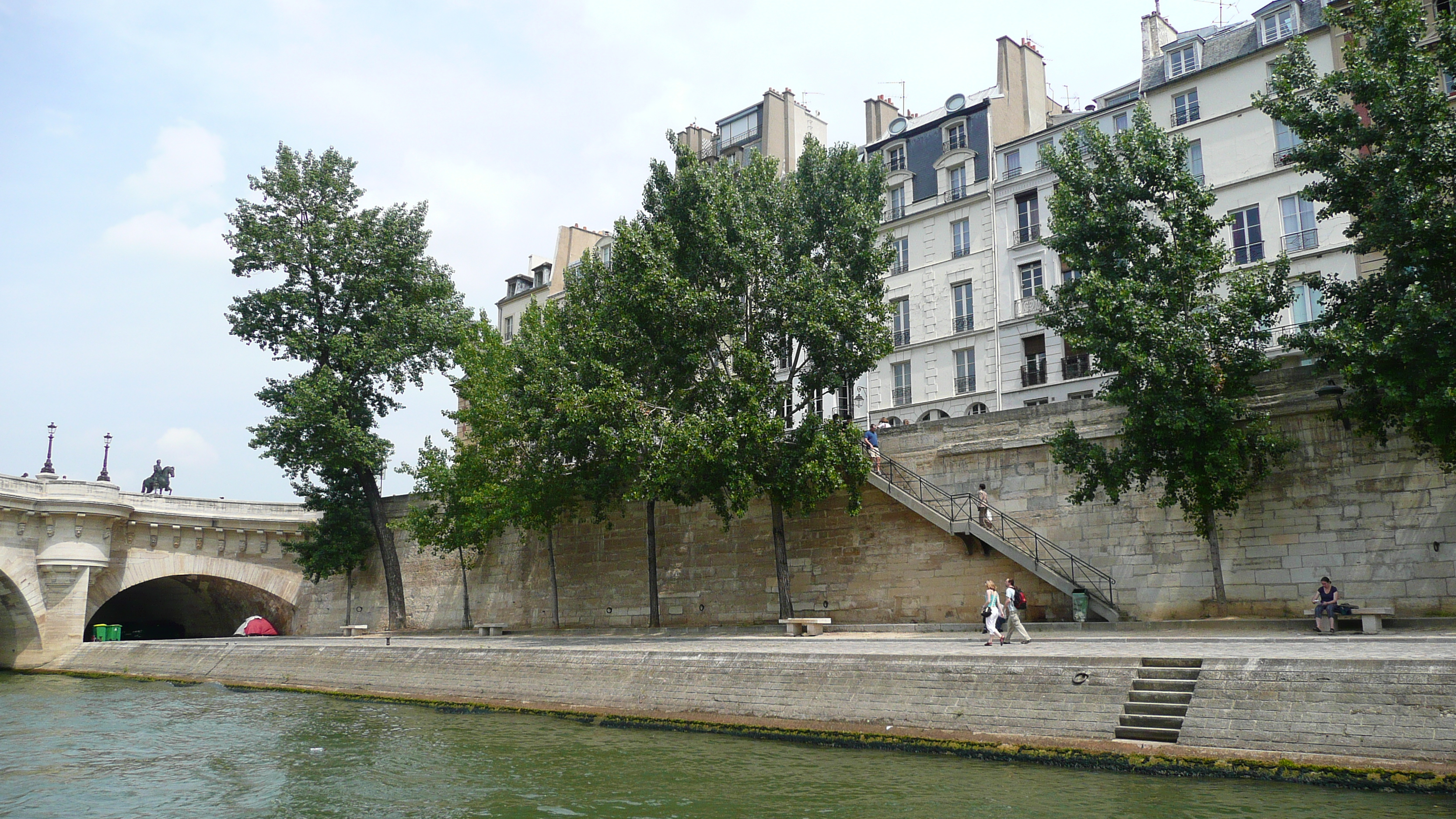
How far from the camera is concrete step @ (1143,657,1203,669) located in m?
12.6

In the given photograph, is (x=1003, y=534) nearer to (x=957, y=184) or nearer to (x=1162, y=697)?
(x=1162, y=697)

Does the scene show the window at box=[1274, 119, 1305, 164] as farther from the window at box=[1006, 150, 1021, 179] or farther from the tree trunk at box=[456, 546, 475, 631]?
the tree trunk at box=[456, 546, 475, 631]

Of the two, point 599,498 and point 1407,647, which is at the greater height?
point 599,498

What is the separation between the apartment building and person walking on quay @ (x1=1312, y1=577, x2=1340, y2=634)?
1614cm

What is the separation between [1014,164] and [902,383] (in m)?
8.45

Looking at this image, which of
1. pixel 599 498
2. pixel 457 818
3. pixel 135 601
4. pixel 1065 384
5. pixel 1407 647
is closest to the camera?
pixel 457 818

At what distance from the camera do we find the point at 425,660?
23266 millimetres

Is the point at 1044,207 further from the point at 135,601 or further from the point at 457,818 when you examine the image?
the point at 135,601

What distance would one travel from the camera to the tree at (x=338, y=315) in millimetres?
32562

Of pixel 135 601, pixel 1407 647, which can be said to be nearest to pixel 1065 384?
pixel 1407 647

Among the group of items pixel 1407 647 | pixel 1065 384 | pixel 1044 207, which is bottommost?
pixel 1407 647

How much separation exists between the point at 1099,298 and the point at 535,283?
3825cm

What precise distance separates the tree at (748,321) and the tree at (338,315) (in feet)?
37.9

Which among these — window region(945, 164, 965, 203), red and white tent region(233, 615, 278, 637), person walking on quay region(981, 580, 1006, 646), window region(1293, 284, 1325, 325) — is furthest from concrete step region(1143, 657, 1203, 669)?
red and white tent region(233, 615, 278, 637)
